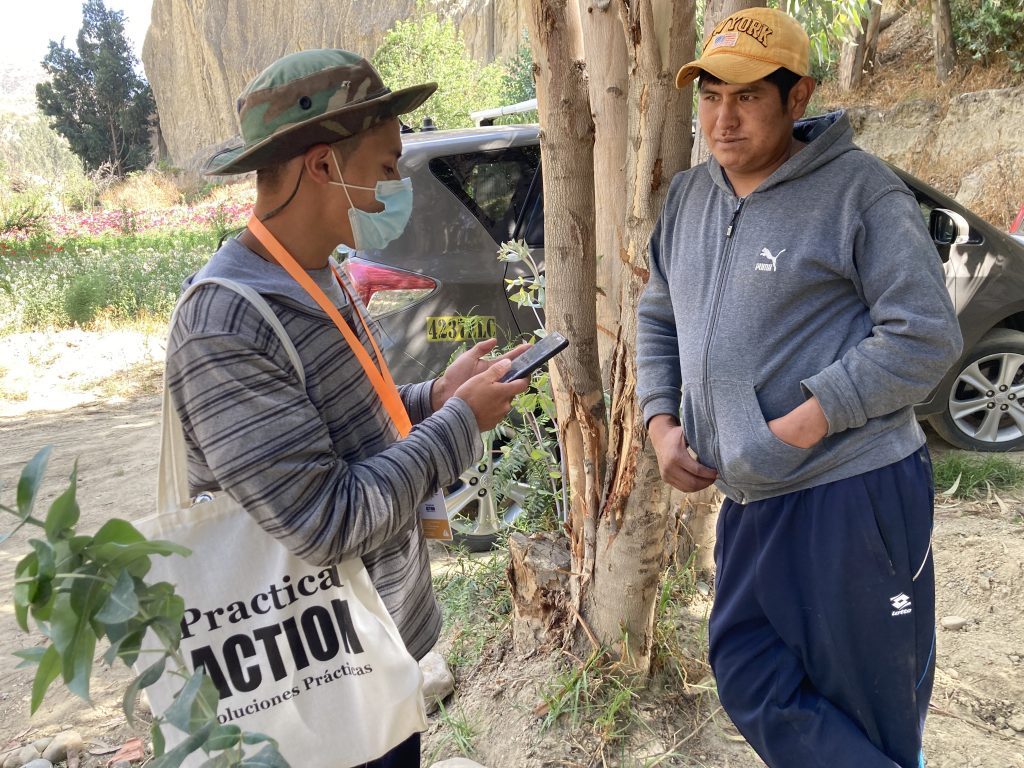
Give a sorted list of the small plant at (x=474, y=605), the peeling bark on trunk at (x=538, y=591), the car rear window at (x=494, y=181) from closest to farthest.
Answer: the peeling bark on trunk at (x=538, y=591), the small plant at (x=474, y=605), the car rear window at (x=494, y=181)

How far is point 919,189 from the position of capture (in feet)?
15.0

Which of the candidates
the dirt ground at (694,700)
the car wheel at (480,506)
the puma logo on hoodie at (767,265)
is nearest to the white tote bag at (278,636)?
the dirt ground at (694,700)

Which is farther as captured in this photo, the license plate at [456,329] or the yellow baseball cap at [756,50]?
the license plate at [456,329]

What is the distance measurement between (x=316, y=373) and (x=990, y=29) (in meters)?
13.8

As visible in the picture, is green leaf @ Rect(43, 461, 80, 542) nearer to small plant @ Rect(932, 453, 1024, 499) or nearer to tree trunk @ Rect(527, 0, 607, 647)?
tree trunk @ Rect(527, 0, 607, 647)

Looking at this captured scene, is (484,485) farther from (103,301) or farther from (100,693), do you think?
(103,301)

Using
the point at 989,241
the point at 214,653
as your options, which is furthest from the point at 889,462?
the point at 989,241

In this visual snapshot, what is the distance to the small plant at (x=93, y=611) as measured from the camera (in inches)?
27.5

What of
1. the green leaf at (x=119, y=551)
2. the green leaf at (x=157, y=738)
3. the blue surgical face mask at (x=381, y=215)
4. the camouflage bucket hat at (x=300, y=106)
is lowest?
the green leaf at (x=157, y=738)

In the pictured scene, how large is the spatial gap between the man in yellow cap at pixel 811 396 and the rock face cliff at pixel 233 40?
30246 millimetres

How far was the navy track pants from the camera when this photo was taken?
1672 mm

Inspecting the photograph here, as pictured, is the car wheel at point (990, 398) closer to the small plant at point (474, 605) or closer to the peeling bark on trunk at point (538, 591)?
the small plant at point (474, 605)

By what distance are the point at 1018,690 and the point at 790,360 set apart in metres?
1.89

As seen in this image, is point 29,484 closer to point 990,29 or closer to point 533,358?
point 533,358
